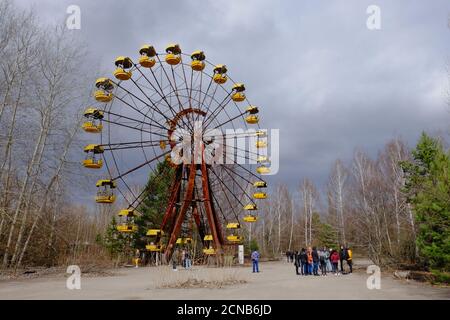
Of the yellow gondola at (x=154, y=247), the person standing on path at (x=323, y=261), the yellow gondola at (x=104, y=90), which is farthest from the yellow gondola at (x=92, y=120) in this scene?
the person standing on path at (x=323, y=261)

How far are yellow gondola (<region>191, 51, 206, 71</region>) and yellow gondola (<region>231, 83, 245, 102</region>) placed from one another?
370cm

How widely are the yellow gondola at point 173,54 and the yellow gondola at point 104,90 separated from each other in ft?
13.2

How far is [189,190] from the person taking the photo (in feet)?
87.9

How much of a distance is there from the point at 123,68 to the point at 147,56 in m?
1.72

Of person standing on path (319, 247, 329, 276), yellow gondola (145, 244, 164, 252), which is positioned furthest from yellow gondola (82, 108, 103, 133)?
person standing on path (319, 247, 329, 276)

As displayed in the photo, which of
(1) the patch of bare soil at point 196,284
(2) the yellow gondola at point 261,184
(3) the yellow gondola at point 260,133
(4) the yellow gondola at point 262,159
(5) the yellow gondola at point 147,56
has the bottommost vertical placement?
(1) the patch of bare soil at point 196,284

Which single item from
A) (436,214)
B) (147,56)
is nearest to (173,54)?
(147,56)

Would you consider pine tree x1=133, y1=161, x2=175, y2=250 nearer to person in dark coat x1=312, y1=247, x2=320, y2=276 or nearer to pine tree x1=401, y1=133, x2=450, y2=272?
person in dark coat x1=312, y1=247, x2=320, y2=276

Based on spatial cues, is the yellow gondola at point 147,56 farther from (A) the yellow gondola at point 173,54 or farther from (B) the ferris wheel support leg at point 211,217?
(B) the ferris wheel support leg at point 211,217

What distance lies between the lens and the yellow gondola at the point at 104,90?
23.3 metres

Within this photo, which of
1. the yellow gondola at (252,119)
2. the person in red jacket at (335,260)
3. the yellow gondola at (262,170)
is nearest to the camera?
Result: the person in red jacket at (335,260)

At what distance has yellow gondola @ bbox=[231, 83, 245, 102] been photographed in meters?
28.4
